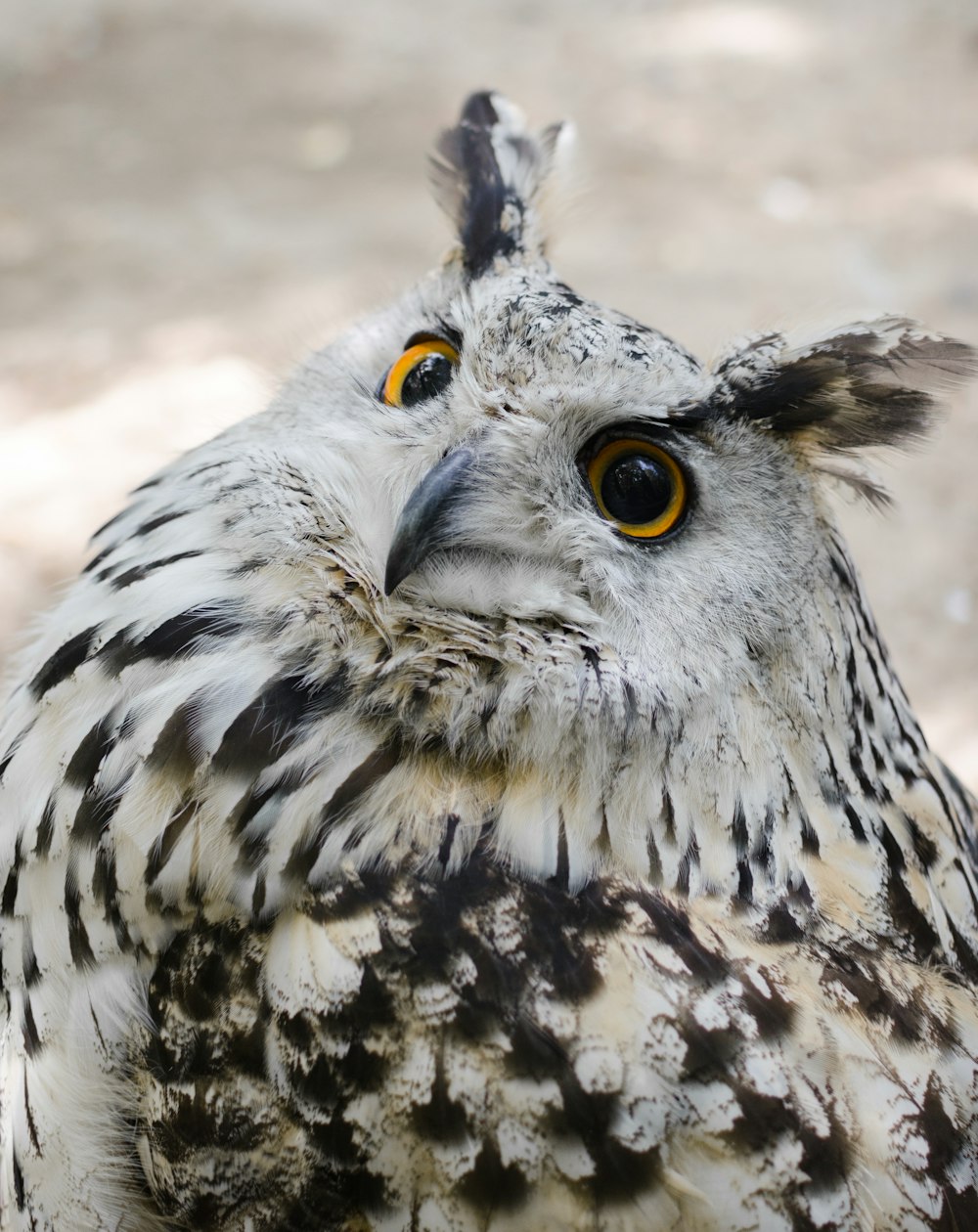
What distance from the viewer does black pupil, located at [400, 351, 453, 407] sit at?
136cm

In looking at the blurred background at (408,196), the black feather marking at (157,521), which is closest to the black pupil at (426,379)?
the black feather marking at (157,521)

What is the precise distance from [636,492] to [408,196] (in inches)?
133

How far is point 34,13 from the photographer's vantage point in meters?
4.76

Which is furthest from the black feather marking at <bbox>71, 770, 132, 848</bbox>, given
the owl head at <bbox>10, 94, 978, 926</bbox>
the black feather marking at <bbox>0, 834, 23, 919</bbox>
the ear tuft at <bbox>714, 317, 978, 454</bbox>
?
the ear tuft at <bbox>714, 317, 978, 454</bbox>

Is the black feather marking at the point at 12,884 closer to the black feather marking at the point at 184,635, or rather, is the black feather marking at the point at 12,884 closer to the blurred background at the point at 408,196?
the black feather marking at the point at 184,635

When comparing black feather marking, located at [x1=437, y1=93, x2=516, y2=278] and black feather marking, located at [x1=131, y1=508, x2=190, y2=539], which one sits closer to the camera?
black feather marking, located at [x1=131, y1=508, x2=190, y2=539]

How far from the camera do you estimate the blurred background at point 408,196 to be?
3.12 metres

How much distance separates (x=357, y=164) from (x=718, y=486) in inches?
143

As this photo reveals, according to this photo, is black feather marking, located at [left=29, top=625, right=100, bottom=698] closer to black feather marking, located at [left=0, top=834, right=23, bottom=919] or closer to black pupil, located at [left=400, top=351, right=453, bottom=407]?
black feather marking, located at [left=0, top=834, right=23, bottom=919]

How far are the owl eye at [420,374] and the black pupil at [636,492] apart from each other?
24cm

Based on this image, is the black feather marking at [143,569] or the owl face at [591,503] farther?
the black feather marking at [143,569]

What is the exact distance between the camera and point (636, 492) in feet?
4.02

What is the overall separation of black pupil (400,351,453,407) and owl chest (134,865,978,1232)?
55 cm

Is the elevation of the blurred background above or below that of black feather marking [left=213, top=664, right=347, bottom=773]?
above
